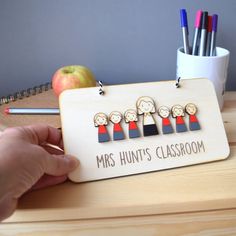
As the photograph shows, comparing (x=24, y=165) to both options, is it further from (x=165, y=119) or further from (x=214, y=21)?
(x=214, y=21)

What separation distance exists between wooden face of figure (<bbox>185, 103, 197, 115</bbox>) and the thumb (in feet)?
A: 0.60

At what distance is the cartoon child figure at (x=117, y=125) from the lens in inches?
15.9

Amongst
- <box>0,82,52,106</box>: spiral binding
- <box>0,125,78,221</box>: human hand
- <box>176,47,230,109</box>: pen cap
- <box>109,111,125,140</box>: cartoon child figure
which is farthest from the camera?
<box>0,82,52,106</box>: spiral binding

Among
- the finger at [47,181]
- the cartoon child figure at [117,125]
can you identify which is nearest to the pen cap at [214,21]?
the cartoon child figure at [117,125]

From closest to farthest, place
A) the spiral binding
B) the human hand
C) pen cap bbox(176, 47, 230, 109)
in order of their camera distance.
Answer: the human hand, pen cap bbox(176, 47, 230, 109), the spiral binding

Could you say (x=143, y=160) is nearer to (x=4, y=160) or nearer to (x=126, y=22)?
(x=4, y=160)

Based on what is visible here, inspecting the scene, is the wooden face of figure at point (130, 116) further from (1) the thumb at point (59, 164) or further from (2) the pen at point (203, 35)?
(2) the pen at point (203, 35)

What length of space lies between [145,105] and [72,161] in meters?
0.14

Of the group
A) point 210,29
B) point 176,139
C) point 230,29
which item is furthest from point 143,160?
point 230,29

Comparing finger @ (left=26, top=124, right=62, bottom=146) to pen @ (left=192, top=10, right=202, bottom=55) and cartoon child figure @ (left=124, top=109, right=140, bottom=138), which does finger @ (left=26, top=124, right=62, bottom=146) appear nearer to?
cartoon child figure @ (left=124, top=109, right=140, bottom=138)

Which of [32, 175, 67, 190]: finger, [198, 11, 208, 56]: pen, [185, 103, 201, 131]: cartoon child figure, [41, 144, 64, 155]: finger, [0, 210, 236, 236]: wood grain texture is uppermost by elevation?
[198, 11, 208, 56]: pen

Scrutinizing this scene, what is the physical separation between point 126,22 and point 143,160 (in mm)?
362

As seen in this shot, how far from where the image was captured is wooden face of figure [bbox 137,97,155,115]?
42 centimetres

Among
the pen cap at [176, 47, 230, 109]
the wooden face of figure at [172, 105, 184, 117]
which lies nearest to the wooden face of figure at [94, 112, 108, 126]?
the wooden face of figure at [172, 105, 184, 117]
